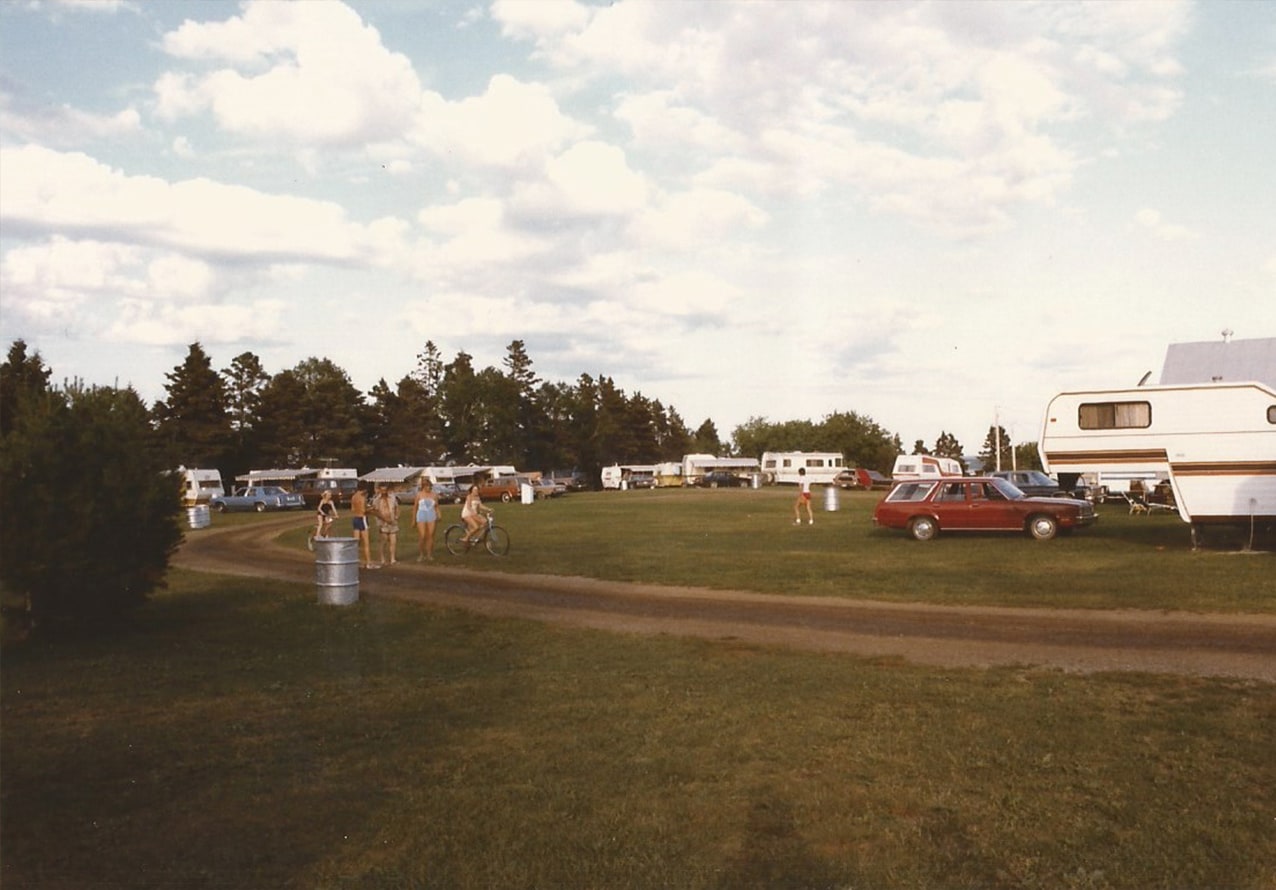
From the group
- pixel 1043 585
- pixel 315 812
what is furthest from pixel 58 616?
pixel 1043 585

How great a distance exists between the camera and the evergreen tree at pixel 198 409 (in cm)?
8225

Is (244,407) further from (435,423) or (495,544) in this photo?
(495,544)

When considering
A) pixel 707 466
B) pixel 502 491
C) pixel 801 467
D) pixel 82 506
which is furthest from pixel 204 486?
pixel 707 466

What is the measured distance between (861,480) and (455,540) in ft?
188

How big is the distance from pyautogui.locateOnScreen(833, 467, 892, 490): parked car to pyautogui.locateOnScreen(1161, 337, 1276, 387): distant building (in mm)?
27079

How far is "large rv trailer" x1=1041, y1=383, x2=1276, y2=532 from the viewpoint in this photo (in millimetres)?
21688

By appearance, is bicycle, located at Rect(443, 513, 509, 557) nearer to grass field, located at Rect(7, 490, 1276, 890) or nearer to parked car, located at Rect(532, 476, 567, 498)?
grass field, located at Rect(7, 490, 1276, 890)

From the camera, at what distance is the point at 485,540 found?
83.3 ft

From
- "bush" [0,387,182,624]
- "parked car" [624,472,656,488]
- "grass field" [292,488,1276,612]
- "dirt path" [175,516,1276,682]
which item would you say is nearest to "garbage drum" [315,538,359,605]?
"dirt path" [175,516,1276,682]

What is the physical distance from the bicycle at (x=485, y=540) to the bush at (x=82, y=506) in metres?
11.3

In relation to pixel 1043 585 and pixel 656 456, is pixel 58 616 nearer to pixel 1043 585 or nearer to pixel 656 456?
pixel 1043 585

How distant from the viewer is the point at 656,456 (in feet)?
491

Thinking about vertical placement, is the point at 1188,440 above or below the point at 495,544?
above

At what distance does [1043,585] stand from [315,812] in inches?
556
